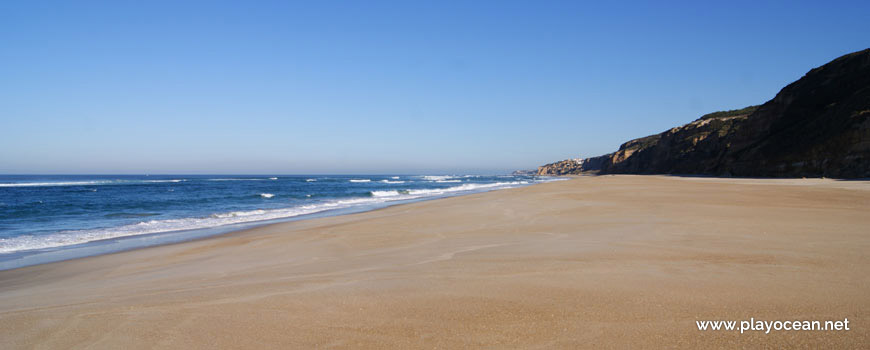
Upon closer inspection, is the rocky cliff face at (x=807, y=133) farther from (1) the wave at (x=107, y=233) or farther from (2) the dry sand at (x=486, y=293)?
(1) the wave at (x=107, y=233)

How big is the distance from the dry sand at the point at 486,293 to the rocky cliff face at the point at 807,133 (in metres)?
25.1

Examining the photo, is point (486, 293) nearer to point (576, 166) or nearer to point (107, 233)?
point (107, 233)

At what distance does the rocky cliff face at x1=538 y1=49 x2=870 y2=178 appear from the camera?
78.3ft

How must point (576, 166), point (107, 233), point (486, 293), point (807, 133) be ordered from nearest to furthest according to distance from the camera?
1. point (486, 293)
2. point (107, 233)
3. point (807, 133)
4. point (576, 166)

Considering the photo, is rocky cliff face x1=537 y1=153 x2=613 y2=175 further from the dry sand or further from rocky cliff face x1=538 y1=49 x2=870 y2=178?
the dry sand

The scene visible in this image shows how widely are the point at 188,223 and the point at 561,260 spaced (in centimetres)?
1450

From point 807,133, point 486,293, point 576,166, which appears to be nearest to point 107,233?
point 486,293

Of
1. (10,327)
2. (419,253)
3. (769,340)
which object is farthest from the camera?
(419,253)

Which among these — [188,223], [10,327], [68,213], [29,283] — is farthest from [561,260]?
[68,213]

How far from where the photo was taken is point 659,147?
2454 inches

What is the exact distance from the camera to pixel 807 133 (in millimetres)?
28938

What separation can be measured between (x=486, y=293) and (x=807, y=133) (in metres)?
37.8

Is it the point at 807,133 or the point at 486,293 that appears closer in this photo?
the point at 486,293

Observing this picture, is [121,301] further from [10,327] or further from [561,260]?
[561,260]
